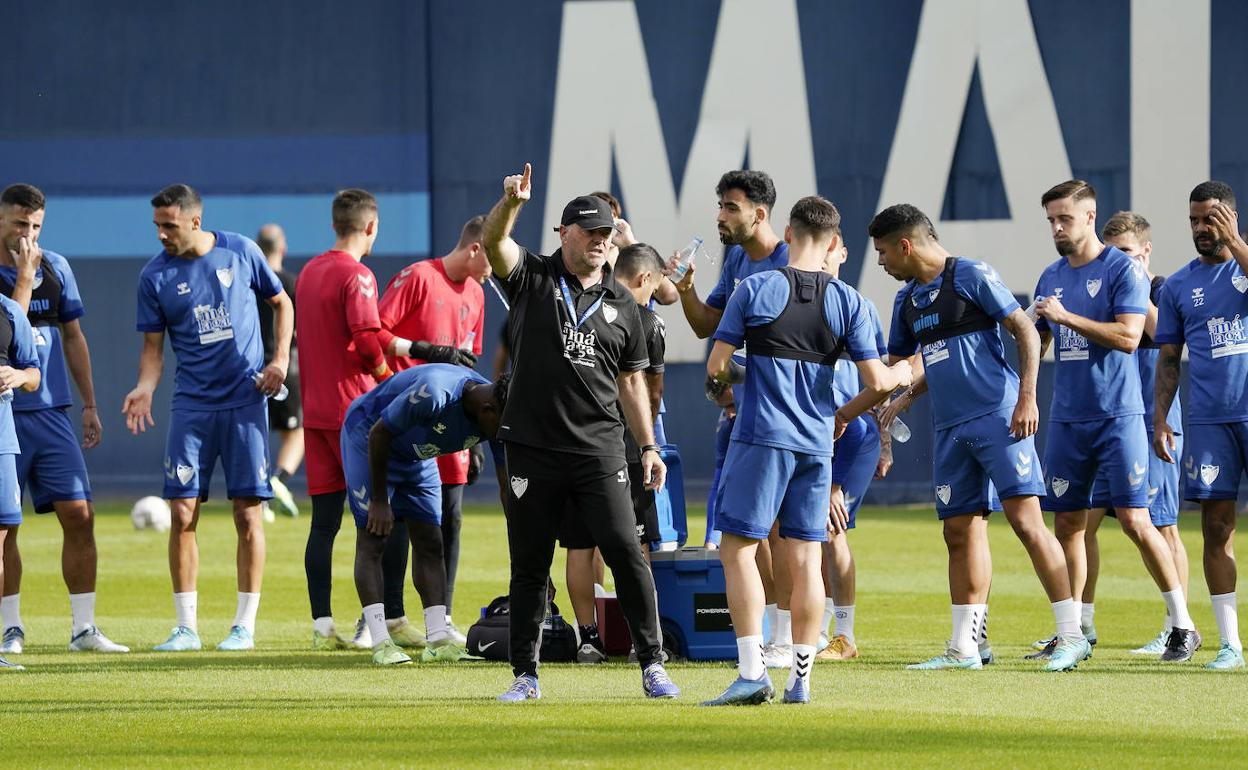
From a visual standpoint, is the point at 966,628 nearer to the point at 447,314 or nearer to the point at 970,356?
the point at 970,356

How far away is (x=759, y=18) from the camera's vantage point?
1881cm

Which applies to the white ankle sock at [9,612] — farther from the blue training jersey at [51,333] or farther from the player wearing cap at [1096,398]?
the player wearing cap at [1096,398]

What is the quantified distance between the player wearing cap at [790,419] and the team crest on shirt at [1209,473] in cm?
226

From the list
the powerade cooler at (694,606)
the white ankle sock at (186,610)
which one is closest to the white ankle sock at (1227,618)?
the powerade cooler at (694,606)

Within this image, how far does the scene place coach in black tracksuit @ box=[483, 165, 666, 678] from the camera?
6773 mm

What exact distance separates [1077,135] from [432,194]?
22.4 feet

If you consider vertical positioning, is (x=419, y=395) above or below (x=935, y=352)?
below

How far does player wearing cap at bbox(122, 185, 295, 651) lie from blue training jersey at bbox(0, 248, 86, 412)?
1.13 feet

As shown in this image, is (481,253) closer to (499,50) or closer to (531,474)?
(531,474)

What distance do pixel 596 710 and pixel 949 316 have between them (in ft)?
8.33

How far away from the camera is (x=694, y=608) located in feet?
27.3

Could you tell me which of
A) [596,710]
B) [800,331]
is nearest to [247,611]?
[596,710]

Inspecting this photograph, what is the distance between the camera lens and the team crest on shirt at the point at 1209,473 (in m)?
8.33

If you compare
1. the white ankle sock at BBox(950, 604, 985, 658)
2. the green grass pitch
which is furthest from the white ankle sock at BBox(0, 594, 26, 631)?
the white ankle sock at BBox(950, 604, 985, 658)
